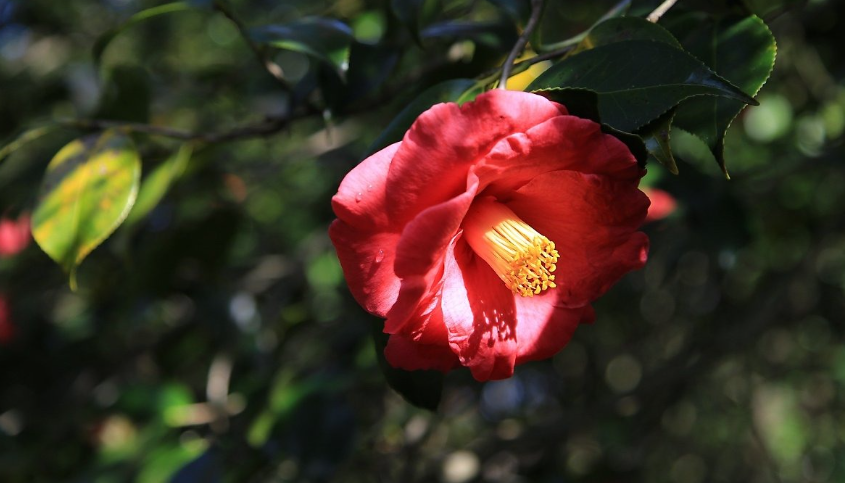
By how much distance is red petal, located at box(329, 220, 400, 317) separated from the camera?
60 centimetres

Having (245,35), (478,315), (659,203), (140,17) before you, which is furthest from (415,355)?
(659,203)

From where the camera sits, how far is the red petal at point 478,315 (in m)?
0.65

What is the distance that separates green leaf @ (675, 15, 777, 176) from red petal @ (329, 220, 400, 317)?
0.29 metres

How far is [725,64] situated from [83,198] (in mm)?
708

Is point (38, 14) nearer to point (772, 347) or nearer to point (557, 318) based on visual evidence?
point (557, 318)

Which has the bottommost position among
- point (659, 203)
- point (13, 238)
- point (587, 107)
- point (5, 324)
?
point (5, 324)

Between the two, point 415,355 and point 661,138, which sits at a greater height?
point 661,138

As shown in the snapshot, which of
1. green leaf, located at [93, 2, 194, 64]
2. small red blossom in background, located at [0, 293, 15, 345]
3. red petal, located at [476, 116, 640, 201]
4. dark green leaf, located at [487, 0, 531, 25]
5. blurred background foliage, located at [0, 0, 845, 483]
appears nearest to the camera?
red petal, located at [476, 116, 640, 201]

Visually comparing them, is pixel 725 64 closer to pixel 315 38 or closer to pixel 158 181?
pixel 315 38

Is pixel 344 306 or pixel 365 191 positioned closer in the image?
pixel 365 191

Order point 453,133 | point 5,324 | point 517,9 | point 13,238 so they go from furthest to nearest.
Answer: point 5,324
point 13,238
point 517,9
point 453,133

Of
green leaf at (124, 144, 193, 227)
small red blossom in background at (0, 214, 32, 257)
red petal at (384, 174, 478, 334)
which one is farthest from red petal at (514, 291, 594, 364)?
small red blossom in background at (0, 214, 32, 257)

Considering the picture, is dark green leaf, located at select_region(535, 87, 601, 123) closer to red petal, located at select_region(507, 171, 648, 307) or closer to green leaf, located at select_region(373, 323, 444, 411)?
red petal, located at select_region(507, 171, 648, 307)

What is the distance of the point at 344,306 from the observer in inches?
74.8
